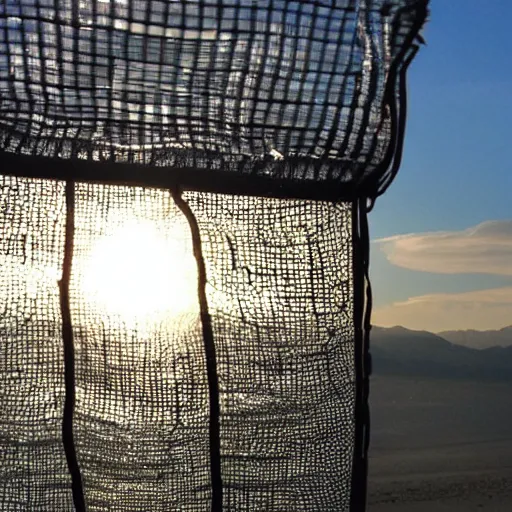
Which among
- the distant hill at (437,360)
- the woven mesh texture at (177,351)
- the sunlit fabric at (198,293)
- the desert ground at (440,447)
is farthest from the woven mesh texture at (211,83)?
the distant hill at (437,360)

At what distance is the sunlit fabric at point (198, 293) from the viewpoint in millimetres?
1681

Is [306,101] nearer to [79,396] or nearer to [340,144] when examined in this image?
[340,144]

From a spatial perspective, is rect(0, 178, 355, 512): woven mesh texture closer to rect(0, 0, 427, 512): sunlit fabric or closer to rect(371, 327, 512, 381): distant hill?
rect(0, 0, 427, 512): sunlit fabric

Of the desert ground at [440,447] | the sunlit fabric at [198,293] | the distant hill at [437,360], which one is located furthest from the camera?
the distant hill at [437,360]

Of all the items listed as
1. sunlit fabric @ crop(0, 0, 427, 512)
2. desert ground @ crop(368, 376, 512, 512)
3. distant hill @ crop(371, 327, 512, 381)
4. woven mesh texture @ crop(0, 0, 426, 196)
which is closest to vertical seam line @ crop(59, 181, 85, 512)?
sunlit fabric @ crop(0, 0, 427, 512)

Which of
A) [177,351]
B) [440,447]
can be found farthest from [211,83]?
[440,447]

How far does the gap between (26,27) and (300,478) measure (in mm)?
1174

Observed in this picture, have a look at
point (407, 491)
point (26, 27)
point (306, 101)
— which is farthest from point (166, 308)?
point (407, 491)

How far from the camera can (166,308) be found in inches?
71.3

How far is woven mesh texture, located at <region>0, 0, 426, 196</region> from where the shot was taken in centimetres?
154

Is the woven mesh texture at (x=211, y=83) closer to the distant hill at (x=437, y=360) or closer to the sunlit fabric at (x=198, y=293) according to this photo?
the sunlit fabric at (x=198, y=293)

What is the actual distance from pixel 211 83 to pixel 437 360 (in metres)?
33.1

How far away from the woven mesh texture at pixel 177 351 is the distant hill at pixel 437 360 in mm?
26632

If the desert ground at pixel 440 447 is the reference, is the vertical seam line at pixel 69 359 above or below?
above
